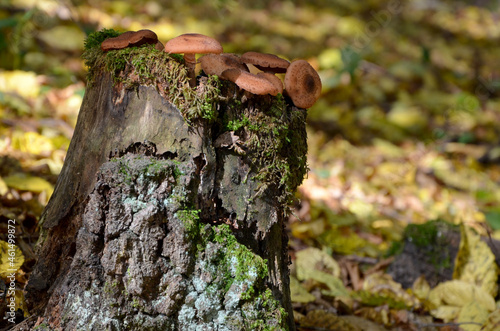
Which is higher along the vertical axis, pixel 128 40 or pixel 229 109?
pixel 128 40

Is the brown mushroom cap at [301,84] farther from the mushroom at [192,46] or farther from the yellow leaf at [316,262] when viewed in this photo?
the yellow leaf at [316,262]

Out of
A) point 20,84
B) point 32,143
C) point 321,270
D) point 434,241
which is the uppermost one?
point 20,84

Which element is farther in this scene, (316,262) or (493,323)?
(316,262)

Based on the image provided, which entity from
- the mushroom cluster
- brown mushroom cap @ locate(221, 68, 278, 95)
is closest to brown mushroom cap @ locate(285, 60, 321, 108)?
the mushroom cluster

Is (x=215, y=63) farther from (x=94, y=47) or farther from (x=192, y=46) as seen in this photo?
(x=94, y=47)

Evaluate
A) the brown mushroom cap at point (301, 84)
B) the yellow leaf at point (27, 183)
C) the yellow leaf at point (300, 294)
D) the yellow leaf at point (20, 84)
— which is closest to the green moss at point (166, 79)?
the brown mushroom cap at point (301, 84)

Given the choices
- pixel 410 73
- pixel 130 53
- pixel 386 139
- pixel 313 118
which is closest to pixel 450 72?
pixel 410 73

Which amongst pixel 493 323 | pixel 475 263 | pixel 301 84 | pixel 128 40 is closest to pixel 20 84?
pixel 128 40
